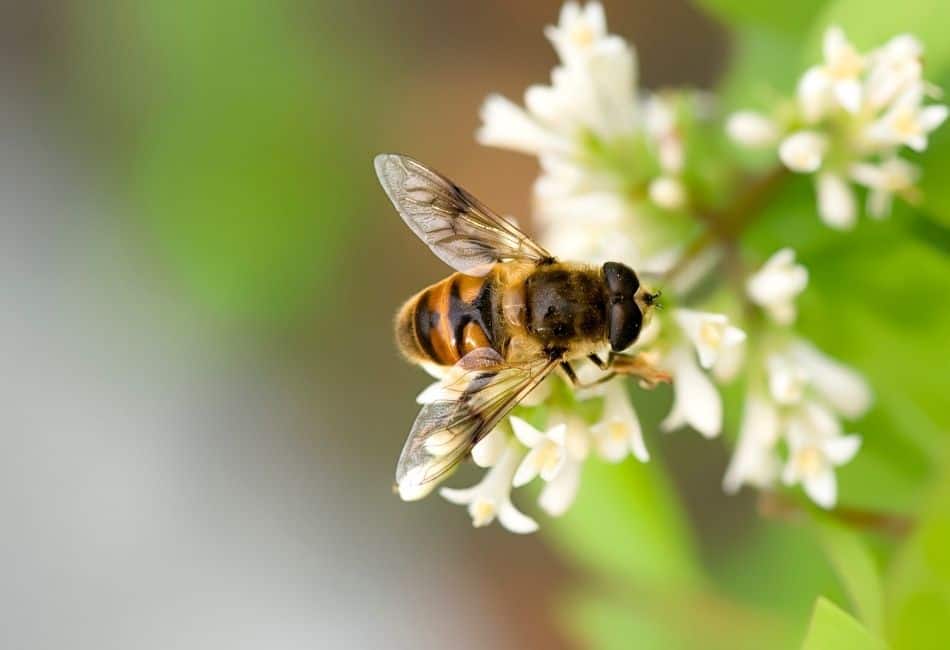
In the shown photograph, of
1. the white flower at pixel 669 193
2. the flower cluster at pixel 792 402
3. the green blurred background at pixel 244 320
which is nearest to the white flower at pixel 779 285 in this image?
the flower cluster at pixel 792 402

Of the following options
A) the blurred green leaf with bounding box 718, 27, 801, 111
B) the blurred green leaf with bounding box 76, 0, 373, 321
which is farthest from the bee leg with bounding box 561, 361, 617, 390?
the blurred green leaf with bounding box 76, 0, 373, 321

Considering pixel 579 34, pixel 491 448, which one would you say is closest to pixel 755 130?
pixel 579 34

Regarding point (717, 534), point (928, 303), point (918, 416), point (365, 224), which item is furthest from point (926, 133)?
point (365, 224)

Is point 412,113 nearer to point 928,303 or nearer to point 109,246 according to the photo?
point 109,246

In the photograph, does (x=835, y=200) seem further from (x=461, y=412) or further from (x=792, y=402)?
(x=461, y=412)

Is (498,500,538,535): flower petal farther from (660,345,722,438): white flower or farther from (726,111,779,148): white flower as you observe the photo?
(726,111,779,148): white flower

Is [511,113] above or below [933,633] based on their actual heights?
above
